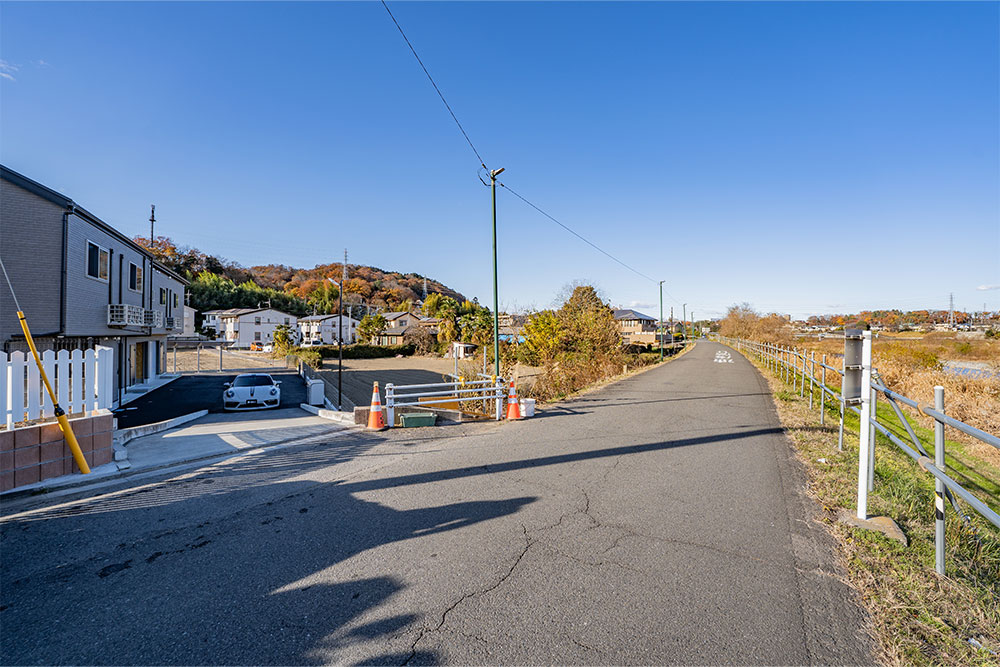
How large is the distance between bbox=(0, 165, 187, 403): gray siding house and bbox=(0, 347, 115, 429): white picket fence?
904cm

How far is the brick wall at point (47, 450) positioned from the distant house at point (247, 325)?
67.7 m

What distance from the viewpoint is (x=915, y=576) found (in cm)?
358

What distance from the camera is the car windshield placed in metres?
16.4

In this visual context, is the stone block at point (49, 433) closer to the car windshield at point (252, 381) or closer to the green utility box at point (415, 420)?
the green utility box at point (415, 420)

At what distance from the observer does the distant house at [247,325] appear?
6800 centimetres

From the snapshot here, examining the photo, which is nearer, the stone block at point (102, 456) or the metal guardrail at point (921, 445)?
the metal guardrail at point (921, 445)

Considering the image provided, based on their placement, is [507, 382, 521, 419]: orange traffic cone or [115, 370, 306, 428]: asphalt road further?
[115, 370, 306, 428]: asphalt road

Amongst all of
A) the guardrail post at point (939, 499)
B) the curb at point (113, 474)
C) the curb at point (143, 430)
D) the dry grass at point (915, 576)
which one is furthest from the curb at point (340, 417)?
the guardrail post at point (939, 499)

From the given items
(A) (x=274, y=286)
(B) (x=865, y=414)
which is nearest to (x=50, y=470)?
(B) (x=865, y=414)

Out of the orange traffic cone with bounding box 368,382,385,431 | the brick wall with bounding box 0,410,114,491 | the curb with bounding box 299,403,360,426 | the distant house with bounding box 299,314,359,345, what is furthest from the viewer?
the distant house with bounding box 299,314,359,345

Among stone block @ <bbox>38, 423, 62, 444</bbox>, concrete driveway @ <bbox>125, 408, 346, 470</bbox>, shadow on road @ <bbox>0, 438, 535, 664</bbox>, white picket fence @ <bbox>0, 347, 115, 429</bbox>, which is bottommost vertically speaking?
concrete driveway @ <bbox>125, 408, 346, 470</bbox>

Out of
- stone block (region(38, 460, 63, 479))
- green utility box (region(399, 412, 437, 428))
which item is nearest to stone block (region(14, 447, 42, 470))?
stone block (region(38, 460, 63, 479))

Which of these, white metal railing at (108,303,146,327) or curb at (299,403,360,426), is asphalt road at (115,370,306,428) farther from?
curb at (299,403,360,426)

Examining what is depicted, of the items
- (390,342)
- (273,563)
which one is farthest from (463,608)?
(390,342)
